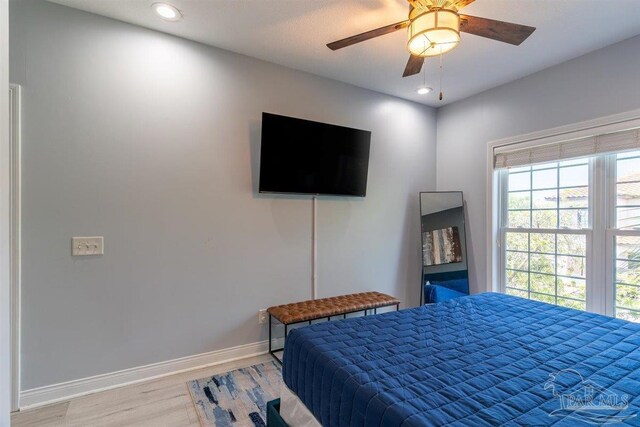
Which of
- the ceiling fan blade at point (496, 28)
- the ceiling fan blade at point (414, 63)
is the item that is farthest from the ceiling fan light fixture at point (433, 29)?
the ceiling fan blade at point (414, 63)

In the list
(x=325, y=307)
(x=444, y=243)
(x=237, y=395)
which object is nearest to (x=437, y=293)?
(x=444, y=243)

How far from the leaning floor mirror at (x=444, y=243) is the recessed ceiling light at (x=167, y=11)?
9.98 feet

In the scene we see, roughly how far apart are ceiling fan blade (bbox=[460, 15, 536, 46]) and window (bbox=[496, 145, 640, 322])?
1.67 metres

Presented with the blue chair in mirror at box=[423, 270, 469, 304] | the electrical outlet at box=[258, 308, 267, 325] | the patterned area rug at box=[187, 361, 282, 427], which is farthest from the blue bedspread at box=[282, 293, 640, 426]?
the blue chair in mirror at box=[423, 270, 469, 304]

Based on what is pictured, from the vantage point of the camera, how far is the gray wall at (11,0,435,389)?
2.07m

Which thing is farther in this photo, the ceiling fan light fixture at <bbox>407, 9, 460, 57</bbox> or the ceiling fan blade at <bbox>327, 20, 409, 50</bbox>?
the ceiling fan blade at <bbox>327, 20, 409, 50</bbox>

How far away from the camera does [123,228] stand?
7.57 feet

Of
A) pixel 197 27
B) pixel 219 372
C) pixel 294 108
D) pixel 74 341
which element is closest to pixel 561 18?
pixel 294 108

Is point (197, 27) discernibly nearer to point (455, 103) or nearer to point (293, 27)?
point (293, 27)

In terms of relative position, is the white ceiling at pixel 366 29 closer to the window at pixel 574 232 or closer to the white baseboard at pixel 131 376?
the window at pixel 574 232

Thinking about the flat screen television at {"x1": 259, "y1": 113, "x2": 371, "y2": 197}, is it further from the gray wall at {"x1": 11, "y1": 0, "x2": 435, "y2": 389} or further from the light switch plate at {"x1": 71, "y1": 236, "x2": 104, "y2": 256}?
the light switch plate at {"x1": 71, "y1": 236, "x2": 104, "y2": 256}

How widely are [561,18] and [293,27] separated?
1.97m

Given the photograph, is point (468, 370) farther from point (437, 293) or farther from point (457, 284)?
point (457, 284)

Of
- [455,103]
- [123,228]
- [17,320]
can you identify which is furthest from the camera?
[455,103]
